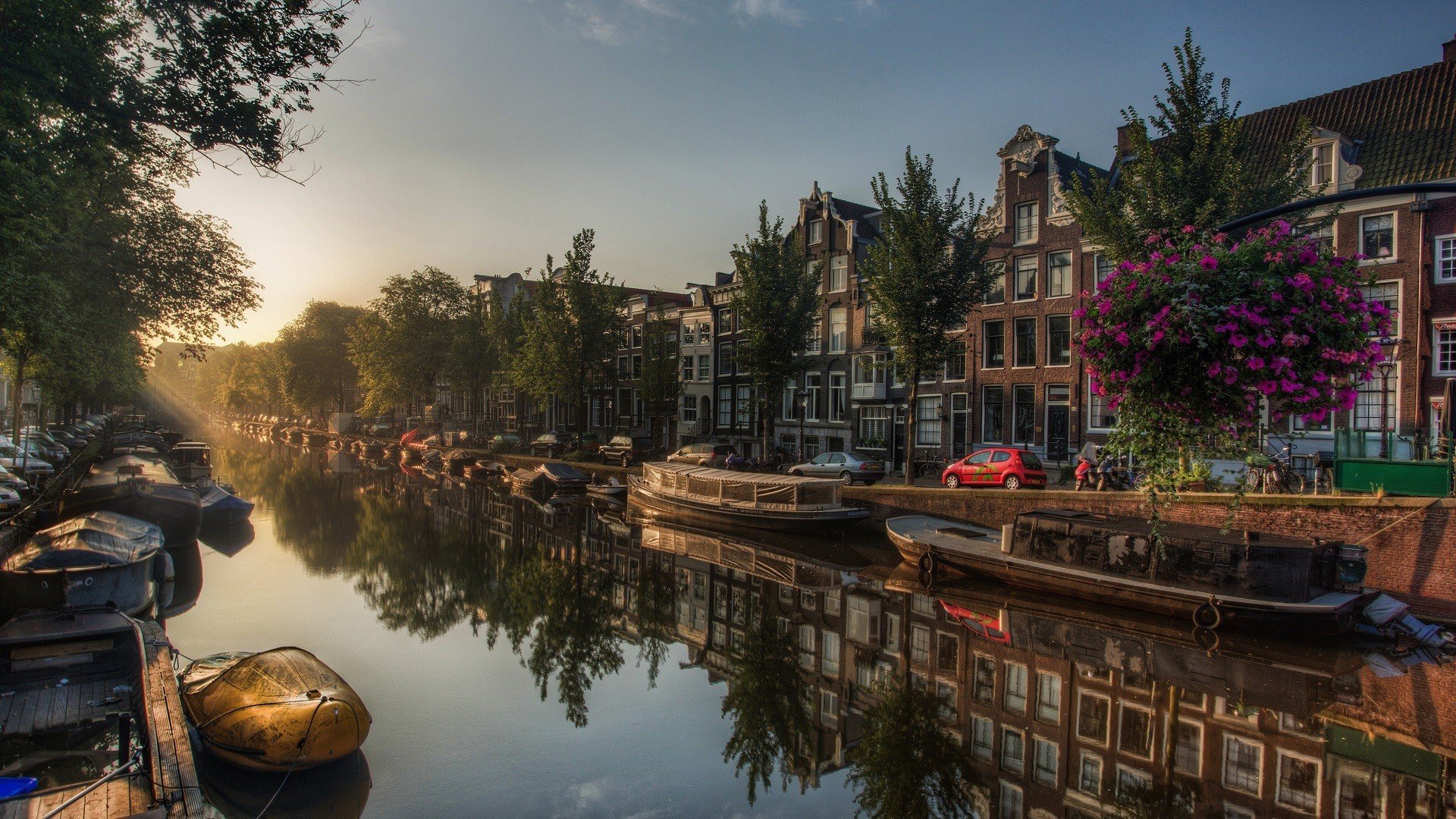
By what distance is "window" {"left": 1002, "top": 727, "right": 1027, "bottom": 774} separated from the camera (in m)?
11.0

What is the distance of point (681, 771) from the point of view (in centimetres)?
1099

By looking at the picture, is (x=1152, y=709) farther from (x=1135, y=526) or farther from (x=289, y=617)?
(x=289, y=617)

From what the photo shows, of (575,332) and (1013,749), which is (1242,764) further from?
(575,332)

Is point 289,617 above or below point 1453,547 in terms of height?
below

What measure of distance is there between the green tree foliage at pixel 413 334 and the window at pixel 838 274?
1391 inches

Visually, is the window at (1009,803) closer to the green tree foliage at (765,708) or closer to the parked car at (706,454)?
the green tree foliage at (765,708)

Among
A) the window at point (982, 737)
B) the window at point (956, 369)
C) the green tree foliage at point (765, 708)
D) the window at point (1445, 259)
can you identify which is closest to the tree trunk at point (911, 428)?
the window at point (956, 369)

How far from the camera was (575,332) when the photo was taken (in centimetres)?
4969

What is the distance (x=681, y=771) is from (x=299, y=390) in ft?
320

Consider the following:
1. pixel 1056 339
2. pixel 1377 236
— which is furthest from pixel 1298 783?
pixel 1056 339

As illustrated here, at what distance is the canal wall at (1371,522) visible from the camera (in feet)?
55.2

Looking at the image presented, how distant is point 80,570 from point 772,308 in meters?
26.4

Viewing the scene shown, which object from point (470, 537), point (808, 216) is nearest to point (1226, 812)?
point (470, 537)

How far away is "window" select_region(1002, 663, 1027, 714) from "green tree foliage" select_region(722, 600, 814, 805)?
3267mm
